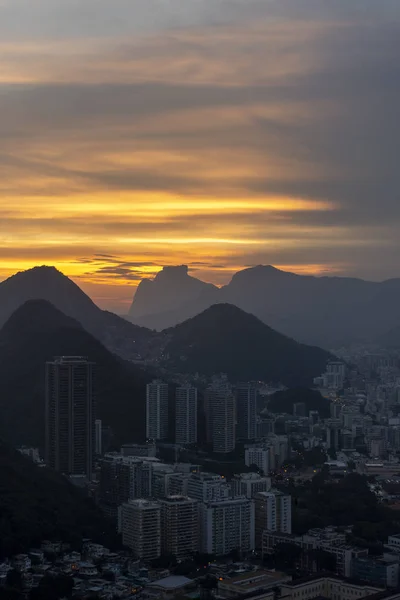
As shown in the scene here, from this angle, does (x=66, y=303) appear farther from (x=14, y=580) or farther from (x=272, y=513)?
(x=14, y=580)

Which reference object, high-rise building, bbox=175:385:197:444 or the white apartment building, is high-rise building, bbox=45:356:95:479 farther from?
high-rise building, bbox=175:385:197:444

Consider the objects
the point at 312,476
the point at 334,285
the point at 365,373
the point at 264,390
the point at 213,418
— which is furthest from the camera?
the point at 334,285

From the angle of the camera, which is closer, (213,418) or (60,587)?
(60,587)

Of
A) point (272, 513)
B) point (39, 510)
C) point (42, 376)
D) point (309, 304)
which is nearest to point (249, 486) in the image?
point (272, 513)

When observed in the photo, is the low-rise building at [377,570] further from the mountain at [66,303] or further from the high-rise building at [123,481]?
the mountain at [66,303]

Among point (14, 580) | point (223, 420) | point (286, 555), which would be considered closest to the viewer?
point (14, 580)

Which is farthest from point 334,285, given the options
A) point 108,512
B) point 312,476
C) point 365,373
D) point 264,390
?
point 108,512

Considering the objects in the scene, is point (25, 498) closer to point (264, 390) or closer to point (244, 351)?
point (264, 390)

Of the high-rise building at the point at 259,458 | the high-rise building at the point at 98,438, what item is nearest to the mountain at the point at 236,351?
the high-rise building at the point at 259,458
